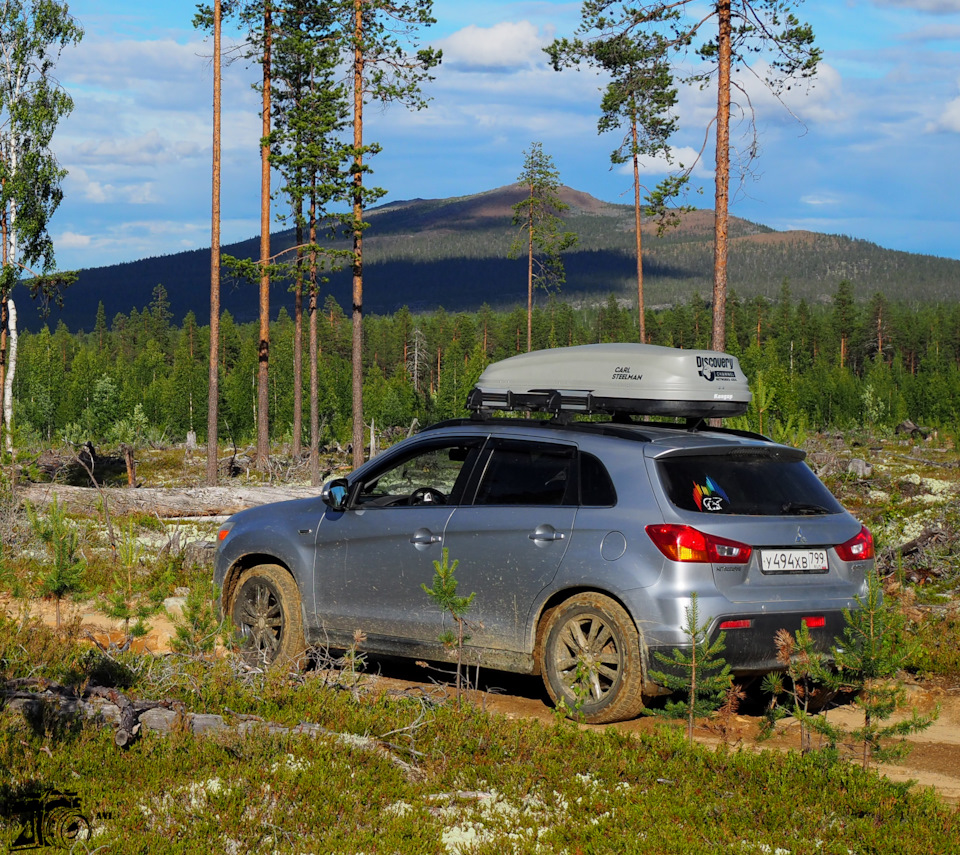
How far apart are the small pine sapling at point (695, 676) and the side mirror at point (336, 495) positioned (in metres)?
2.68

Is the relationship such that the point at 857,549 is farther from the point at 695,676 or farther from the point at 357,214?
the point at 357,214

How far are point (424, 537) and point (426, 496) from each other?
0.49 m

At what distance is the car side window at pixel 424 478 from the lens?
7.14m

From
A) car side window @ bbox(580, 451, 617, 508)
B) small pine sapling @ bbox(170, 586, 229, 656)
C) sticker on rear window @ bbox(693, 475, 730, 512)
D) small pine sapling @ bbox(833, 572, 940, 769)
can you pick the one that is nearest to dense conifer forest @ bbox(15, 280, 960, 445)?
small pine sapling @ bbox(170, 586, 229, 656)

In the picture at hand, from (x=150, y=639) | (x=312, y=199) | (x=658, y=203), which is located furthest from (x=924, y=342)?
(x=150, y=639)

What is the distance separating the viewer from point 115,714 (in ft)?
17.6

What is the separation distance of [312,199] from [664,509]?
3346 cm

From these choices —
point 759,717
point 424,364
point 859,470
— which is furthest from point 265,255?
point 424,364

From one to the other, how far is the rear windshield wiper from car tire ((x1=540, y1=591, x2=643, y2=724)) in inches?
47.0

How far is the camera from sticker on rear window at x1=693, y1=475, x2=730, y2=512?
20.1ft

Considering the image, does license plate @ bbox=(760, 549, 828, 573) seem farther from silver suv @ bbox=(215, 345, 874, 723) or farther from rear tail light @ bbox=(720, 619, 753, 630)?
rear tail light @ bbox=(720, 619, 753, 630)

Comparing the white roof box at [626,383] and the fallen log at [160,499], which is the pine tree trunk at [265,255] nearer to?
the fallen log at [160,499]

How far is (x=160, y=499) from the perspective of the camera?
1781 centimetres

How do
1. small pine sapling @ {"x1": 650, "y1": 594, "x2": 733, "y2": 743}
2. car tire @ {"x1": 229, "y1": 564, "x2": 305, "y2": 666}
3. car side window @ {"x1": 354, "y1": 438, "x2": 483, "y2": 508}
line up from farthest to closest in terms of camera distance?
car tire @ {"x1": 229, "y1": 564, "x2": 305, "y2": 666} → car side window @ {"x1": 354, "y1": 438, "x2": 483, "y2": 508} → small pine sapling @ {"x1": 650, "y1": 594, "x2": 733, "y2": 743}
